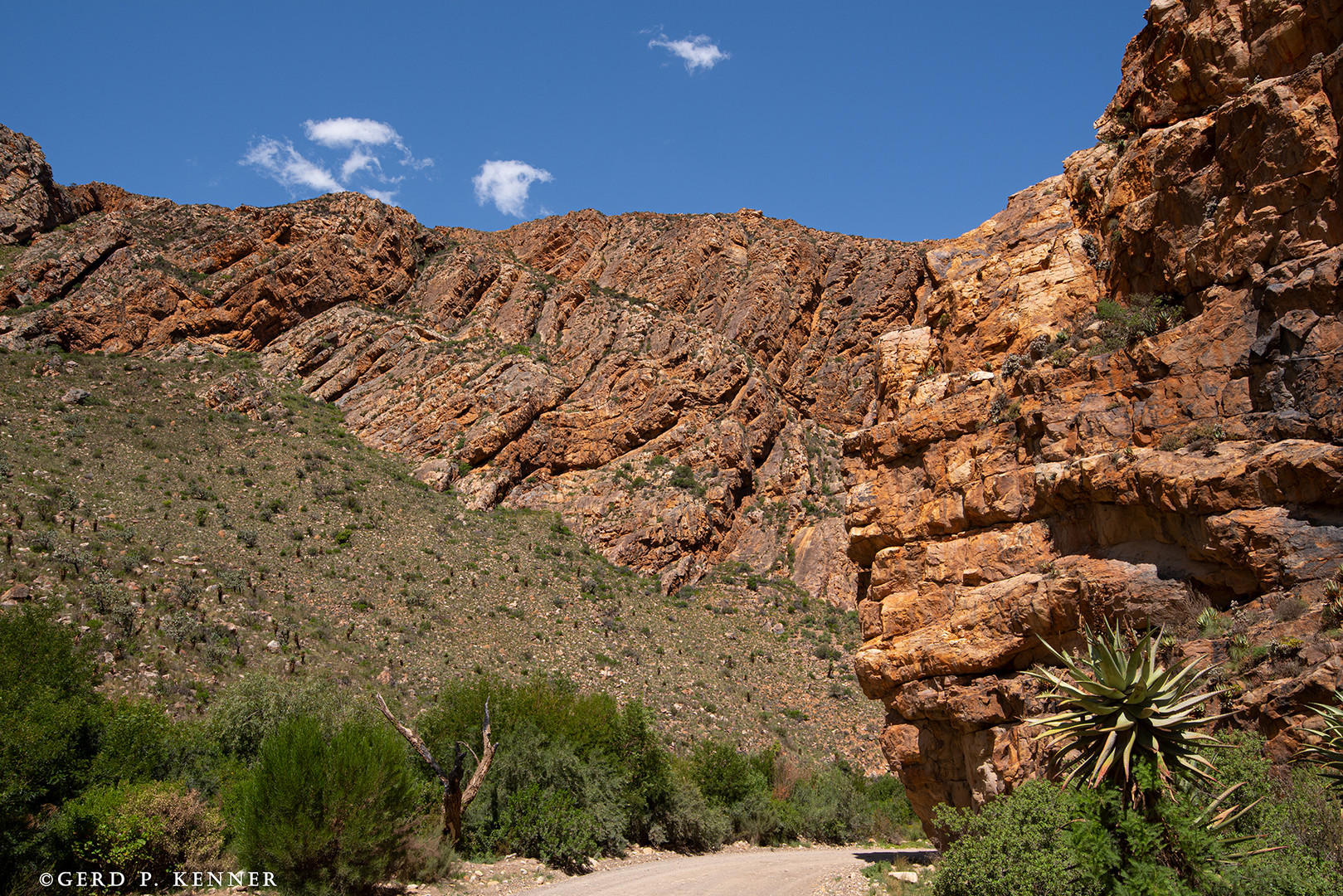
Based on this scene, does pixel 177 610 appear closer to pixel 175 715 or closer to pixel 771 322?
pixel 175 715

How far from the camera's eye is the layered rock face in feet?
31.0

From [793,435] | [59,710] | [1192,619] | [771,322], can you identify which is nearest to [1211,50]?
[1192,619]

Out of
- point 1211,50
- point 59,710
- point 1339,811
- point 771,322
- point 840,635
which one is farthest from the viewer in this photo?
point 771,322

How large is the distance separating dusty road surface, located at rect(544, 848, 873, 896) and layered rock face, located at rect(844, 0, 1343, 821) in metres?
4.72

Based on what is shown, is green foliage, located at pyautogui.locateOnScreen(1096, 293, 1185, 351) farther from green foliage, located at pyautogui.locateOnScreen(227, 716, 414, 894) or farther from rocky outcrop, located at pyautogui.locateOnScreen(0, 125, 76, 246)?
rocky outcrop, located at pyautogui.locateOnScreen(0, 125, 76, 246)

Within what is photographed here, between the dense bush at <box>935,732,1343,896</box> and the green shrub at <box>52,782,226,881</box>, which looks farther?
the green shrub at <box>52,782,226,881</box>

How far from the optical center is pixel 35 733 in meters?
12.5

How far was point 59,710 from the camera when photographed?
13398 mm

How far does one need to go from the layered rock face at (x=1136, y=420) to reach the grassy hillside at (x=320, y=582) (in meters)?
20.6

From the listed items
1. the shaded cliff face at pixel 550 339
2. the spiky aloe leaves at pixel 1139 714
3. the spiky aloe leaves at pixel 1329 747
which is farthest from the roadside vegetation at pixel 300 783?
the shaded cliff face at pixel 550 339

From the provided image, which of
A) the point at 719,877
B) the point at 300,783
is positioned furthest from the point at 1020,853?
the point at 300,783

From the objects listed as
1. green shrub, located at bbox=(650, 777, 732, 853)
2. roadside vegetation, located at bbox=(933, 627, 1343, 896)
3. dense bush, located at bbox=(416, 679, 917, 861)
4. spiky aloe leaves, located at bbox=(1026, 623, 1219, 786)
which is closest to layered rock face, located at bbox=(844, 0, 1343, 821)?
roadside vegetation, located at bbox=(933, 627, 1343, 896)

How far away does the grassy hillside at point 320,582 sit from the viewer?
88.3ft

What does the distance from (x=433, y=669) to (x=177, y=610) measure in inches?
367
